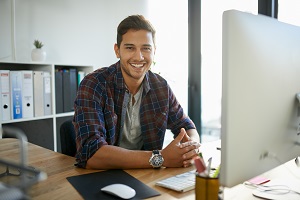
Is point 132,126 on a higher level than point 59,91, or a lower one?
lower

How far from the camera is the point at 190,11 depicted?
313 centimetres

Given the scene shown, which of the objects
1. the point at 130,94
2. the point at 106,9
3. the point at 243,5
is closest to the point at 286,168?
the point at 130,94

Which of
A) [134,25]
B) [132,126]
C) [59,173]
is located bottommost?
[59,173]

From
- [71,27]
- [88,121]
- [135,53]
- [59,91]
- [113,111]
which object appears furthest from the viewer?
[71,27]

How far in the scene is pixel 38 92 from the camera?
2236mm

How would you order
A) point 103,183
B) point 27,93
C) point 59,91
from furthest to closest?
point 59,91
point 27,93
point 103,183

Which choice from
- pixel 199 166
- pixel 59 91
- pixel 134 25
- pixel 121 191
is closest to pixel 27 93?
pixel 59 91

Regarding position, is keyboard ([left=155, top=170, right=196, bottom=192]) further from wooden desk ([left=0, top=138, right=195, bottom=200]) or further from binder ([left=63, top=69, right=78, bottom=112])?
binder ([left=63, top=69, right=78, bottom=112])

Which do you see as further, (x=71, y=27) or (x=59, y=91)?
(x=71, y=27)

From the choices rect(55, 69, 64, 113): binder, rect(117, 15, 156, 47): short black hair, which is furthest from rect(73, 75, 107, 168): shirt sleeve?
rect(55, 69, 64, 113): binder

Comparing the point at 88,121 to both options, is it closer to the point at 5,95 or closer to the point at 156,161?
the point at 156,161

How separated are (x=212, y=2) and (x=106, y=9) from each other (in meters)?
1.22

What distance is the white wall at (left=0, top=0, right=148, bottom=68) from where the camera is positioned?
242cm

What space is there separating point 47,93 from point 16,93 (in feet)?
0.87
